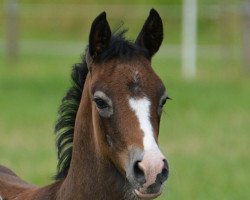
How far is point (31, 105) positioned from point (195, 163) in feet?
19.2

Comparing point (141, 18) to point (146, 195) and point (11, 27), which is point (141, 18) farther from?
point (146, 195)

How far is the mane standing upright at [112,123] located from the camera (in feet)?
16.6

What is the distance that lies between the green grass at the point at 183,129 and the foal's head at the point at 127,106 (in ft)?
7.19

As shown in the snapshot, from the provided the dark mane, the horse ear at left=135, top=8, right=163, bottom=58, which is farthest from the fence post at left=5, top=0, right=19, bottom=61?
the horse ear at left=135, top=8, right=163, bottom=58

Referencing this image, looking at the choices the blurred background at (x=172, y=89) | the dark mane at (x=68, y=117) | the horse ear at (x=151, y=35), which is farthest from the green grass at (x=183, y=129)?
the horse ear at (x=151, y=35)

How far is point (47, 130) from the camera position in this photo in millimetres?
14922

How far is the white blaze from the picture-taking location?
5.07m

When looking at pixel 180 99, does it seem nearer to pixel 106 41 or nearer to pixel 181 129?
pixel 181 129

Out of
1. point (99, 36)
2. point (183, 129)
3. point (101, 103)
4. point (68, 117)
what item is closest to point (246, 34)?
point (183, 129)

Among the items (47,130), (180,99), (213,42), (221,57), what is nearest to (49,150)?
(47,130)

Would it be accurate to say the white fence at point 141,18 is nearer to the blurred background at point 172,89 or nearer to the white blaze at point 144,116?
the blurred background at point 172,89

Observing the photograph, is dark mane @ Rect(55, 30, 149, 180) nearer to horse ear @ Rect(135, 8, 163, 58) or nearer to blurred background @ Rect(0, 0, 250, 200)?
horse ear @ Rect(135, 8, 163, 58)

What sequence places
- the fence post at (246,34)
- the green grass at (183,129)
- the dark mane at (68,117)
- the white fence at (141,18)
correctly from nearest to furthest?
1. the dark mane at (68,117)
2. the green grass at (183,129)
3. the fence post at (246,34)
4. the white fence at (141,18)

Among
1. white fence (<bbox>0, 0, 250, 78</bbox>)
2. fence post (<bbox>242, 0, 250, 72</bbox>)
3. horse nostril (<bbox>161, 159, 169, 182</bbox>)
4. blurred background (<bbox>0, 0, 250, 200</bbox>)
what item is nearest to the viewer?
horse nostril (<bbox>161, 159, 169, 182</bbox>)
